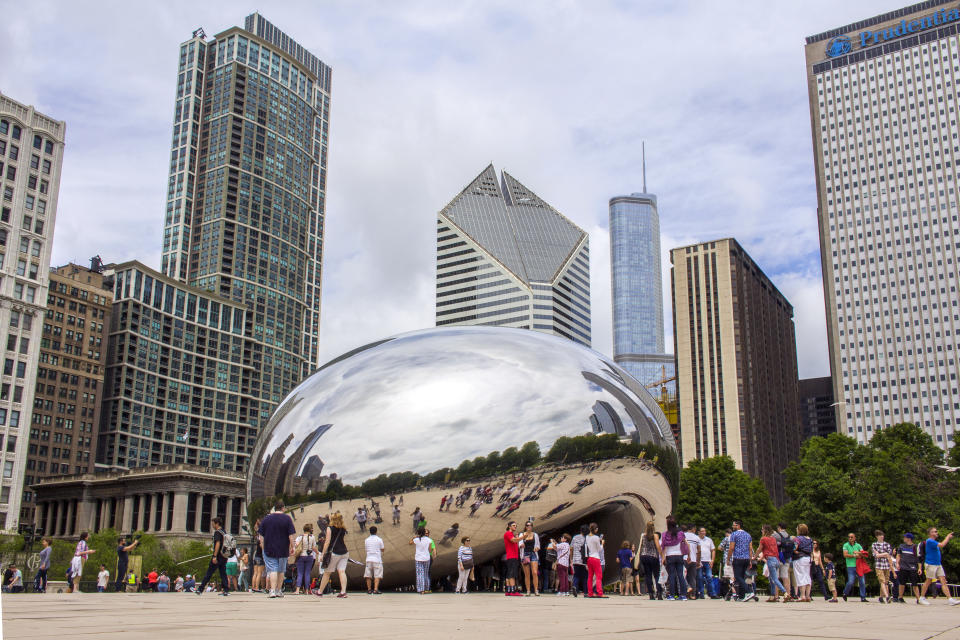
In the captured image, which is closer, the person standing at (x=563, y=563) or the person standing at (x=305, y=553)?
the person standing at (x=305, y=553)

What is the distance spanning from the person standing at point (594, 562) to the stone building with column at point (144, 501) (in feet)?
285

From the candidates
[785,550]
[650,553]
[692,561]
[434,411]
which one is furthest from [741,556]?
[434,411]

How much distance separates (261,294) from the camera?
5994 inches

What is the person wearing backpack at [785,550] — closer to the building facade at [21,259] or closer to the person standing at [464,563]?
the person standing at [464,563]

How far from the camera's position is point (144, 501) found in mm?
97875

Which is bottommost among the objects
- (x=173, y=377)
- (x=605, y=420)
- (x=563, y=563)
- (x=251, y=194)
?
(x=563, y=563)

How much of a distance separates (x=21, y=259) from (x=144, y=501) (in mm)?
29821

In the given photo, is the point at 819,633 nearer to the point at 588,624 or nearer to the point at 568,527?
the point at 588,624

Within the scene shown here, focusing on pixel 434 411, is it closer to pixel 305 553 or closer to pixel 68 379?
pixel 305 553

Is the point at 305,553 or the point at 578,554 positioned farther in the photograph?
the point at 578,554

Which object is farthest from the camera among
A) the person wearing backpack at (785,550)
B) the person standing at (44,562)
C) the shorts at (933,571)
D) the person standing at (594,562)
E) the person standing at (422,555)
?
the person standing at (44,562)

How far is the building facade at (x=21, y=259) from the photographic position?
84.3 meters

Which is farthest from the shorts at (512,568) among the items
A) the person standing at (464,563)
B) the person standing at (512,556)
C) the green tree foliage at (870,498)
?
the green tree foliage at (870,498)

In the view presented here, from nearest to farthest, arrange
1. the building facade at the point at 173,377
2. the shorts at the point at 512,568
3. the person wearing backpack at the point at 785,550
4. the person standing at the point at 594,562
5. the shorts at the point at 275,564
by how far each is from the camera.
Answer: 1. the shorts at the point at 275,564
2. the shorts at the point at 512,568
3. the person standing at the point at 594,562
4. the person wearing backpack at the point at 785,550
5. the building facade at the point at 173,377
